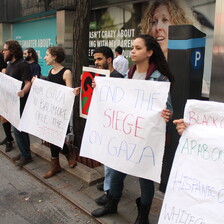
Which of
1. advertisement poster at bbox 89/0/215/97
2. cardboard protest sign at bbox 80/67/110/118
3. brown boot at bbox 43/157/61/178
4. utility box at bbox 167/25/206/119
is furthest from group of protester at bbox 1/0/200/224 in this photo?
advertisement poster at bbox 89/0/215/97

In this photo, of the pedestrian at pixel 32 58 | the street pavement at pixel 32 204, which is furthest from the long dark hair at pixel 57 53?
the pedestrian at pixel 32 58

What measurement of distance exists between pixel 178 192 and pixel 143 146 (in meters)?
0.55

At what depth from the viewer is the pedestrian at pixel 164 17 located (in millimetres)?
6234

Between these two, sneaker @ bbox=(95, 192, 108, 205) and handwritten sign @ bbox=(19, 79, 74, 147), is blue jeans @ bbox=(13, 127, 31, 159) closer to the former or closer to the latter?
handwritten sign @ bbox=(19, 79, 74, 147)

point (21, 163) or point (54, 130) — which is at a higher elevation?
point (54, 130)

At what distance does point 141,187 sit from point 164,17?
4.97 metres

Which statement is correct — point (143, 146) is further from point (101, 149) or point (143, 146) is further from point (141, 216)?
point (141, 216)

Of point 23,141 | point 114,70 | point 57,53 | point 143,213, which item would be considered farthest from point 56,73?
point 143,213

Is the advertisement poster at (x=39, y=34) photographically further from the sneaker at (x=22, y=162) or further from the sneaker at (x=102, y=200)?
the sneaker at (x=102, y=200)

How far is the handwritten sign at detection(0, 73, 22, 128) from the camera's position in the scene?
409cm

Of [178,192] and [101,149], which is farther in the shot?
[101,149]

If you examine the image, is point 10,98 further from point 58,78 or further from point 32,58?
point 32,58

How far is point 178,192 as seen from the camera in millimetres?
1935

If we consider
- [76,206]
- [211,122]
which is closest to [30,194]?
[76,206]
